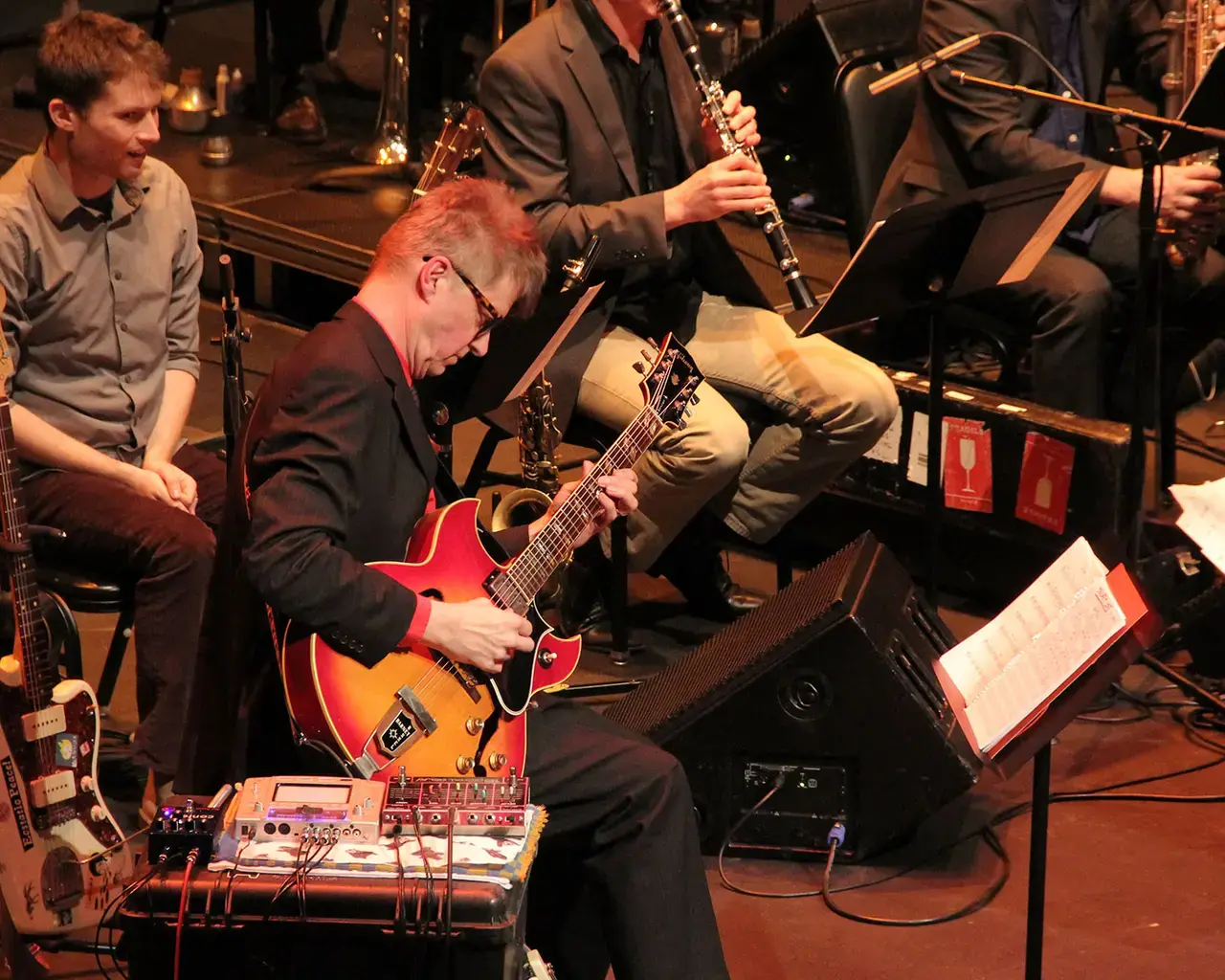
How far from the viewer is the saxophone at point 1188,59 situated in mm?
4727

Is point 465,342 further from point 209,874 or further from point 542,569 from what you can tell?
point 209,874

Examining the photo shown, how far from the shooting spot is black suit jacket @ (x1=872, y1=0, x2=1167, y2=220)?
15.2ft

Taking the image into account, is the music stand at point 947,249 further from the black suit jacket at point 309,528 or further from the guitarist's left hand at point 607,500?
the black suit jacket at point 309,528

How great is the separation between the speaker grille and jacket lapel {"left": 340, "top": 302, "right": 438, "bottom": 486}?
2.94 ft

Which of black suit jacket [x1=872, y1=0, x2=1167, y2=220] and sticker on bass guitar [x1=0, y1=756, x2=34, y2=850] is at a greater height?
black suit jacket [x1=872, y1=0, x2=1167, y2=220]

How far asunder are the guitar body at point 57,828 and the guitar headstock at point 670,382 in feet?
4.03

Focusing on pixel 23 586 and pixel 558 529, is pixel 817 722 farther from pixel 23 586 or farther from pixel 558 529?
pixel 23 586

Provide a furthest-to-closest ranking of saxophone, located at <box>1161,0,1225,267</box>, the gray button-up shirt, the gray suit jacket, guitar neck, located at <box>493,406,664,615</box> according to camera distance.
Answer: saxophone, located at <box>1161,0,1225,267</box> → the gray suit jacket → the gray button-up shirt → guitar neck, located at <box>493,406,664,615</box>

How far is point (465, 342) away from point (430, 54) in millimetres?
5288

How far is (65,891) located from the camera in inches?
126

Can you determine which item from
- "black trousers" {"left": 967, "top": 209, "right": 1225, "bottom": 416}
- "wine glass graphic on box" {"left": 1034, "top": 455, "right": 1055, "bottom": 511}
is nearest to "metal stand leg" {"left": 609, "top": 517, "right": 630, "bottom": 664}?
"wine glass graphic on box" {"left": 1034, "top": 455, "right": 1055, "bottom": 511}

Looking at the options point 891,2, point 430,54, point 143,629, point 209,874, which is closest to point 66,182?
point 143,629

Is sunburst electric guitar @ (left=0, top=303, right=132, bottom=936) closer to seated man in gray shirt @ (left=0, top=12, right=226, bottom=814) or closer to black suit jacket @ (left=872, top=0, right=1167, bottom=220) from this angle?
seated man in gray shirt @ (left=0, top=12, right=226, bottom=814)

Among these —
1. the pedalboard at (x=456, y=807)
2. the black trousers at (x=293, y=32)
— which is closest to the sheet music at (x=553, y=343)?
the pedalboard at (x=456, y=807)
